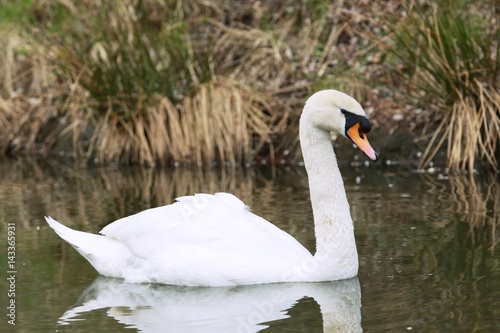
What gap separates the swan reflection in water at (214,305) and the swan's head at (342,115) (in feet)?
3.02

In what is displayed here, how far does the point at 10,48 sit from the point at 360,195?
759cm

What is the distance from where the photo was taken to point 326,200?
6773 mm

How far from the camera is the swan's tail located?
23.2 feet

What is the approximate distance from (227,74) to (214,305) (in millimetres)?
8452

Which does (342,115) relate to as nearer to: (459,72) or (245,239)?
(245,239)

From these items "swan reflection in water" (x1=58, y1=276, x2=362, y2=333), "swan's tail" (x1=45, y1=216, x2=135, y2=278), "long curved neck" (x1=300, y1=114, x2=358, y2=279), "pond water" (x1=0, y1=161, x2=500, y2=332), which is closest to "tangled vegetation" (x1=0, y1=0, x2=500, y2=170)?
"pond water" (x1=0, y1=161, x2=500, y2=332)

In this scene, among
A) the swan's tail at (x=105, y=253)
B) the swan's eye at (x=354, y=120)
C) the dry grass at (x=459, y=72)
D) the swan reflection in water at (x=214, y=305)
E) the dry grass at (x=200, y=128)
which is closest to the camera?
the swan reflection in water at (x=214, y=305)

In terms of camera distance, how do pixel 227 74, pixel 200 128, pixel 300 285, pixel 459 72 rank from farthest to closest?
pixel 227 74
pixel 200 128
pixel 459 72
pixel 300 285

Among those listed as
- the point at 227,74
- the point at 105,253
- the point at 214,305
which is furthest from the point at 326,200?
the point at 227,74

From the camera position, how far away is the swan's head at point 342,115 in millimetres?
6574

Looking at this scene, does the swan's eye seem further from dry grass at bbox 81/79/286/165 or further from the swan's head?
dry grass at bbox 81/79/286/165

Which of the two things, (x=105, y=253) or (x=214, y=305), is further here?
A: (x=105, y=253)

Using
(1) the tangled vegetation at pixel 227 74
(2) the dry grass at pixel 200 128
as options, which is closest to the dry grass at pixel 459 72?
(1) the tangled vegetation at pixel 227 74

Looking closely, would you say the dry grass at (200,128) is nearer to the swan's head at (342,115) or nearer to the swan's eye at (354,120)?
the swan's head at (342,115)
